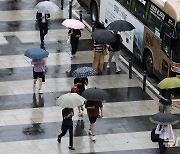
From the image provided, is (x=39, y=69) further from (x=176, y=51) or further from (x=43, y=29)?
(x=43, y=29)

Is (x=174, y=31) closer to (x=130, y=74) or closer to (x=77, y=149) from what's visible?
(x=130, y=74)

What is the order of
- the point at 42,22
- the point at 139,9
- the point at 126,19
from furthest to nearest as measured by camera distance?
the point at 42,22 → the point at 126,19 → the point at 139,9

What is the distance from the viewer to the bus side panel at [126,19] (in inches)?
1072

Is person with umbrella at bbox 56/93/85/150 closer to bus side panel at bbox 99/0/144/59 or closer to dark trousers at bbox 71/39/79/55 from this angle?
dark trousers at bbox 71/39/79/55

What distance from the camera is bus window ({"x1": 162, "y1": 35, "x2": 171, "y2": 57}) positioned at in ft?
80.7

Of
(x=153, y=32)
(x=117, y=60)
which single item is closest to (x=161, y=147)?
(x=153, y=32)

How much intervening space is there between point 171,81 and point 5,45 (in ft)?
30.5

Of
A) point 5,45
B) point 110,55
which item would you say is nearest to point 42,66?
point 110,55

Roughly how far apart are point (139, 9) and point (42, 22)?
151 inches

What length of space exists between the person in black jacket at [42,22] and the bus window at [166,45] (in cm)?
524

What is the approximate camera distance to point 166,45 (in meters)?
24.8

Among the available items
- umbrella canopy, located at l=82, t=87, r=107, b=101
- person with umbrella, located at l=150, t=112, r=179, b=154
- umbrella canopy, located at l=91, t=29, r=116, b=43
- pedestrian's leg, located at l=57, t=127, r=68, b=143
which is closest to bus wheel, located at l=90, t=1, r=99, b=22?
umbrella canopy, located at l=91, t=29, r=116, b=43

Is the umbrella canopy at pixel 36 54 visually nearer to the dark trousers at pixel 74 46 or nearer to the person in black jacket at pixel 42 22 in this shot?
the dark trousers at pixel 74 46

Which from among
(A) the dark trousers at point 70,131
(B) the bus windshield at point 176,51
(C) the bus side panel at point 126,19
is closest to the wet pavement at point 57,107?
(A) the dark trousers at point 70,131
